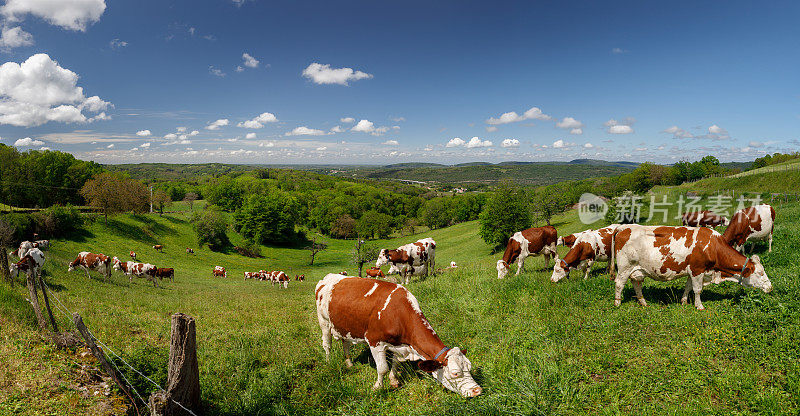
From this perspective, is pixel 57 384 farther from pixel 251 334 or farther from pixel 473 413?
pixel 473 413

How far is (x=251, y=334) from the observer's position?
8984 millimetres

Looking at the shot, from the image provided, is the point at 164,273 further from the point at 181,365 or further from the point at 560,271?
the point at 560,271

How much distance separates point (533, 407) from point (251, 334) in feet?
25.5

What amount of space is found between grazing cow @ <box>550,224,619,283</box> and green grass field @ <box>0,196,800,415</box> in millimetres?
1152

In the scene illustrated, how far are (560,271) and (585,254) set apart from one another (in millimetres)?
1299

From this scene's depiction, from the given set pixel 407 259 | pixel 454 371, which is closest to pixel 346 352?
pixel 454 371

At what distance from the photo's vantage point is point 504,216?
4509 cm

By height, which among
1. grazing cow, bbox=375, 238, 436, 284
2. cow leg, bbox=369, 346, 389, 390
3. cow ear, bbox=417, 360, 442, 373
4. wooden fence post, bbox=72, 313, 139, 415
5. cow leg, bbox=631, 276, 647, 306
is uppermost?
wooden fence post, bbox=72, 313, 139, 415

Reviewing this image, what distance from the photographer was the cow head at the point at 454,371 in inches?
198

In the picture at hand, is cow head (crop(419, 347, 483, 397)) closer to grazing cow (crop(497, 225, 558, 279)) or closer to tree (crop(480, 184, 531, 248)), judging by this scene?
grazing cow (crop(497, 225, 558, 279))

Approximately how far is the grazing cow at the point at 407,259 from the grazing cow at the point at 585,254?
6.96 m

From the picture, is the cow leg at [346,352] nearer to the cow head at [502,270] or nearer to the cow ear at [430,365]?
the cow ear at [430,365]

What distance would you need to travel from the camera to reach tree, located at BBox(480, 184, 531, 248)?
4462 centimetres

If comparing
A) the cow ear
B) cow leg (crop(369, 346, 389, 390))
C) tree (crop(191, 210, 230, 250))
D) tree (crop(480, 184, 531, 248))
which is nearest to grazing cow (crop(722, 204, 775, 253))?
the cow ear
